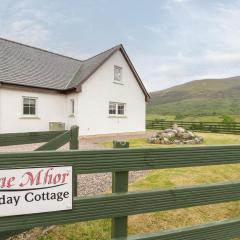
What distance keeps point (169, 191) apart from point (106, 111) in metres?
22.3

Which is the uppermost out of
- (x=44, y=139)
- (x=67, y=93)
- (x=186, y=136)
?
(x=67, y=93)

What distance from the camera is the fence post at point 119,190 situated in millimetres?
2662

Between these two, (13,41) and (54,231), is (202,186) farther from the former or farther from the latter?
(13,41)

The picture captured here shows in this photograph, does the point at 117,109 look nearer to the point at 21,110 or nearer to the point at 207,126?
the point at 21,110

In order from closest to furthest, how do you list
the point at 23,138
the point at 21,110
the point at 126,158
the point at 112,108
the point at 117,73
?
the point at 126,158 < the point at 23,138 < the point at 21,110 < the point at 112,108 < the point at 117,73

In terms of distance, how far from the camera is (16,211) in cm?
226

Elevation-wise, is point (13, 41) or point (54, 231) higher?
point (13, 41)

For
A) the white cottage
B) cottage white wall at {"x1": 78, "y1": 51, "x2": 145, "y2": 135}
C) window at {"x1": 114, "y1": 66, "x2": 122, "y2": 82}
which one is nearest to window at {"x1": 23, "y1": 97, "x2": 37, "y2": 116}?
the white cottage

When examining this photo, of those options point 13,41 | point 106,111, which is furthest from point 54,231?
point 13,41

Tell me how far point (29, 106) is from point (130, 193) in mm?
20901

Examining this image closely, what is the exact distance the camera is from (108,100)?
993 inches

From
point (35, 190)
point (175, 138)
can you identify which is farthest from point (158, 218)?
point (175, 138)

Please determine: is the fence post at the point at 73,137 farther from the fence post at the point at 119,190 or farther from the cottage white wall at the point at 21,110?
the cottage white wall at the point at 21,110

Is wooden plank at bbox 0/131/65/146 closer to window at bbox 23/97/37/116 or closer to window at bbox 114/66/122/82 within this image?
window at bbox 23/97/37/116
